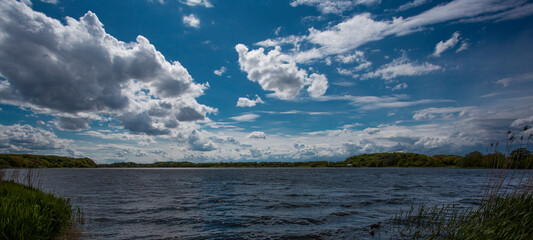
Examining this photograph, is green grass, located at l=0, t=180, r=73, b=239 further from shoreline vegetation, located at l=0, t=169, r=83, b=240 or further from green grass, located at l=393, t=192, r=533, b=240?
green grass, located at l=393, t=192, r=533, b=240

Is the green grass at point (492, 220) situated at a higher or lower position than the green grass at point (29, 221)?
lower

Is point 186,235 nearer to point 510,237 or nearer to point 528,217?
point 510,237

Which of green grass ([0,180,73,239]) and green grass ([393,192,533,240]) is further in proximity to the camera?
green grass ([393,192,533,240])

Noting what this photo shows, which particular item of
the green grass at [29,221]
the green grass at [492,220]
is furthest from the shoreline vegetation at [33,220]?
the green grass at [492,220]

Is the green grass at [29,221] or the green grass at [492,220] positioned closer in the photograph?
the green grass at [29,221]

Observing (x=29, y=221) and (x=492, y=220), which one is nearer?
(x=29, y=221)

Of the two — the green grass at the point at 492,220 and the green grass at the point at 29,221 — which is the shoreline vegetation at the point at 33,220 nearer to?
the green grass at the point at 29,221

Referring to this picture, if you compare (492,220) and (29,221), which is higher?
(29,221)

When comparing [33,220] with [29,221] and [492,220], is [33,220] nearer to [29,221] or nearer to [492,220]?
[29,221]

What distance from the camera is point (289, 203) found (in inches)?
1216

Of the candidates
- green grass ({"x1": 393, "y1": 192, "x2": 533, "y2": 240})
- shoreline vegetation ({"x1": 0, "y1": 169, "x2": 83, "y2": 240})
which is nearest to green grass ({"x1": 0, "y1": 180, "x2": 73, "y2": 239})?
shoreline vegetation ({"x1": 0, "y1": 169, "x2": 83, "y2": 240})

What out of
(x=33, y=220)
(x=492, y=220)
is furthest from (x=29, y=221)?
(x=492, y=220)

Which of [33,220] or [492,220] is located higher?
[33,220]

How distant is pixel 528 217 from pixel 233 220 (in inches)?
744
